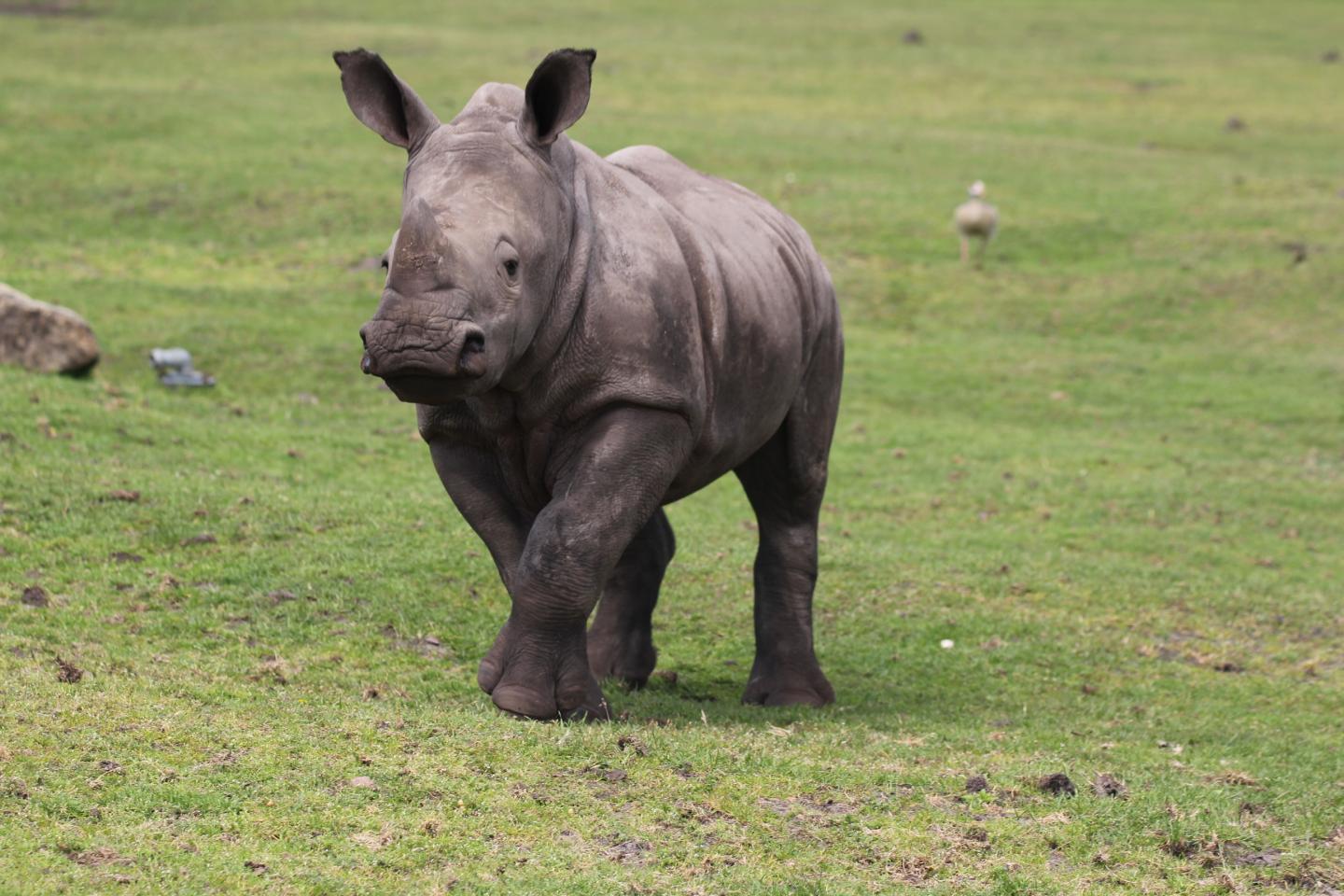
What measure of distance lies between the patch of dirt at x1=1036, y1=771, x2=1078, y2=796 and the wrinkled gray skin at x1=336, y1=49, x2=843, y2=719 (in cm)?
187

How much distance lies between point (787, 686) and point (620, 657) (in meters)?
0.86

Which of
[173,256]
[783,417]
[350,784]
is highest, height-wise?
[783,417]

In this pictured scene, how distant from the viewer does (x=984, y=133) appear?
1226 inches

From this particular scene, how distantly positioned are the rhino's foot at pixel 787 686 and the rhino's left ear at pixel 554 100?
324 centimetres

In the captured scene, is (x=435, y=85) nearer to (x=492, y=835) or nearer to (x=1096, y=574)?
(x=1096, y=574)

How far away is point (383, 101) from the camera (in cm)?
695

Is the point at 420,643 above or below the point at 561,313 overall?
below

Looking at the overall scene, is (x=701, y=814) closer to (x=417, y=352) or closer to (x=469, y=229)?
(x=417, y=352)

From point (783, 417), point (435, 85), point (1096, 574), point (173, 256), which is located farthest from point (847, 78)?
point (783, 417)

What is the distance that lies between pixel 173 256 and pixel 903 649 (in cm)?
1394

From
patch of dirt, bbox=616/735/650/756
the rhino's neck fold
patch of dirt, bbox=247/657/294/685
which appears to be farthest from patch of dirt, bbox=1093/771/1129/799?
patch of dirt, bbox=247/657/294/685

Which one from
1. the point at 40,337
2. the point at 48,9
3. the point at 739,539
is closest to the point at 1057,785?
the point at 739,539

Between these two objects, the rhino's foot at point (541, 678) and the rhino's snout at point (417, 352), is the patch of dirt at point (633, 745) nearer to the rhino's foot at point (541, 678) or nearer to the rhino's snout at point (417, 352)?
the rhino's foot at point (541, 678)

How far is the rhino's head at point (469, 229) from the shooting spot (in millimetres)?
6039
